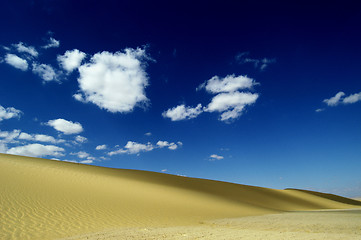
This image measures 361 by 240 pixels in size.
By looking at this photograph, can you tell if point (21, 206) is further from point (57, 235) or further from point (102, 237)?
point (102, 237)

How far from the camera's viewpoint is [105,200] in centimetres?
1370

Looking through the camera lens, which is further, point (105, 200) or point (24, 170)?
point (24, 170)

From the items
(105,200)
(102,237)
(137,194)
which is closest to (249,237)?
(102,237)

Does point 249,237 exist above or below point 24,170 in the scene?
below

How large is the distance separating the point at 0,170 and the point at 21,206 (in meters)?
7.20

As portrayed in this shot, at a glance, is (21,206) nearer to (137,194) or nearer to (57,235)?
(57,235)

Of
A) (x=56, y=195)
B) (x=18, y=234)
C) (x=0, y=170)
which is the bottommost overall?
(x=18, y=234)

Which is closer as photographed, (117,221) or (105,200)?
(117,221)

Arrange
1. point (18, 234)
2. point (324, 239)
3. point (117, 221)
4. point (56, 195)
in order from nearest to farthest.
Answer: point (324, 239)
point (18, 234)
point (117, 221)
point (56, 195)

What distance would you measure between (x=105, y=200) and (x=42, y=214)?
3.93 m

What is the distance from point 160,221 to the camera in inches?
439

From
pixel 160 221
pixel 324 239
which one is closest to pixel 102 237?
pixel 160 221

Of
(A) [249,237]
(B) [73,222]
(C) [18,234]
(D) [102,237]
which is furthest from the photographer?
(B) [73,222]

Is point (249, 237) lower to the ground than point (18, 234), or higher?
higher
